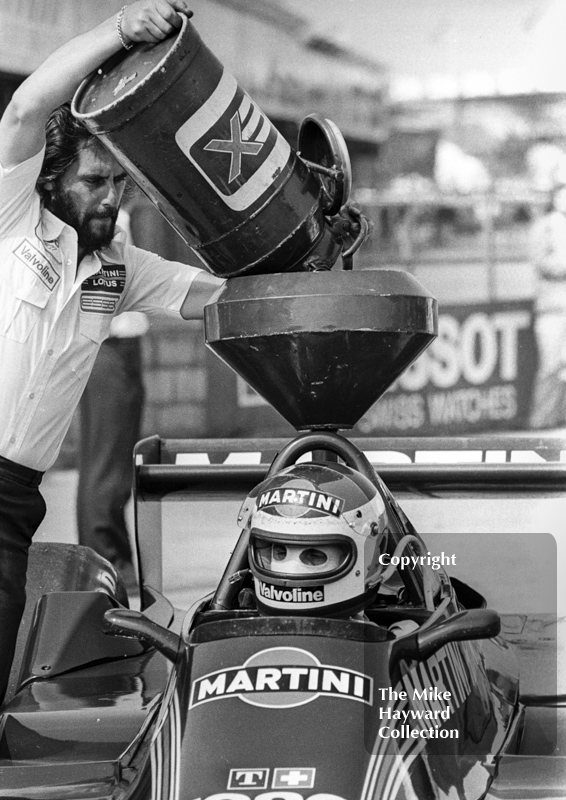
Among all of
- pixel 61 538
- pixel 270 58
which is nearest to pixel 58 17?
pixel 270 58

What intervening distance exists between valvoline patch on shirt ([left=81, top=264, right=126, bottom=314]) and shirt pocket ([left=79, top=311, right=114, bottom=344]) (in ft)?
0.04

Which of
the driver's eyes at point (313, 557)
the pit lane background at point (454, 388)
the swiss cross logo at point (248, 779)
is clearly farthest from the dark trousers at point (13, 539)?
the pit lane background at point (454, 388)

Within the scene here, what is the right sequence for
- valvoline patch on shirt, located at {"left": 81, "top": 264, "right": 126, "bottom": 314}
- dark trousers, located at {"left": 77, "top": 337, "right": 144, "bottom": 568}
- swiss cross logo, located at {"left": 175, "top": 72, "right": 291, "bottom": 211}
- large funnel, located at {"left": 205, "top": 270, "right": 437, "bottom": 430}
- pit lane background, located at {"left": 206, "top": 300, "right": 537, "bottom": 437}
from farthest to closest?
pit lane background, located at {"left": 206, "top": 300, "right": 537, "bottom": 437} < dark trousers, located at {"left": 77, "top": 337, "right": 144, "bottom": 568} < valvoline patch on shirt, located at {"left": 81, "top": 264, "right": 126, "bottom": 314} < large funnel, located at {"left": 205, "top": 270, "right": 437, "bottom": 430} < swiss cross logo, located at {"left": 175, "top": 72, "right": 291, "bottom": 211}

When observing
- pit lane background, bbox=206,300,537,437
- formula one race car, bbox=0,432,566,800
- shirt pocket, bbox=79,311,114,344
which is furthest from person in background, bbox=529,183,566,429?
shirt pocket, bbox=79,311,114,344

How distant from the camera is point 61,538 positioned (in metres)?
4.51

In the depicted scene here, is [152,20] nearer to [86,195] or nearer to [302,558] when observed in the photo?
[86,195]

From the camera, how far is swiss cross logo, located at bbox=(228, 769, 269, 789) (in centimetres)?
172

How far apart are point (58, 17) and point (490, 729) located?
3386 mm

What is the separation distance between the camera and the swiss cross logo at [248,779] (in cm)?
172

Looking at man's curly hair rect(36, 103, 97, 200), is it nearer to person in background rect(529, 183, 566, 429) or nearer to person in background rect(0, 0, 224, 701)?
person in background rect(0, 0, 224, 701)

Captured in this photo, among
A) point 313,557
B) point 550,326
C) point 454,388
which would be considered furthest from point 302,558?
point 550,326

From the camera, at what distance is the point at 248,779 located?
1730 millimetres

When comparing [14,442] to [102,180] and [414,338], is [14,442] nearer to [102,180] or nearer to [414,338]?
[102,180]

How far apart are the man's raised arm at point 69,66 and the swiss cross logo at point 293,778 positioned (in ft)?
4.59
